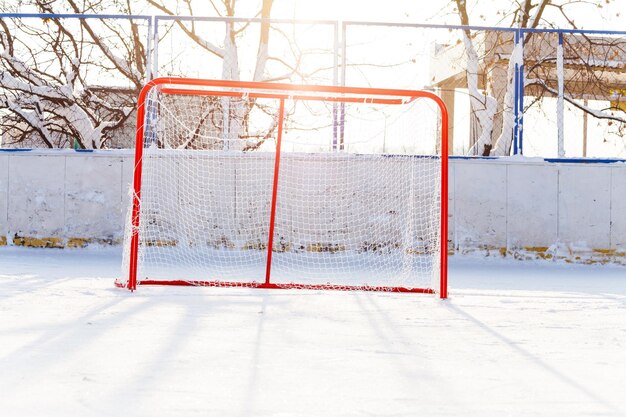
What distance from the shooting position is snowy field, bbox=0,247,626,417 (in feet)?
6.94

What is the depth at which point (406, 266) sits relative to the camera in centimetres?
673

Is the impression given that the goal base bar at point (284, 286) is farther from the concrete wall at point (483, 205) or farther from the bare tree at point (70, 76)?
the bare tree at point (70, 76)

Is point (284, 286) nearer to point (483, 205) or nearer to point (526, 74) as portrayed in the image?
point (483, 205)

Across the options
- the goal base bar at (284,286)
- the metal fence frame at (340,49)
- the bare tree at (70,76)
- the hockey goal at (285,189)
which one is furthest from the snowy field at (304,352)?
the bare tree at (70,76)

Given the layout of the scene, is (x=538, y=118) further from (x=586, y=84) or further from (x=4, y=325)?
(x=4, y=325)

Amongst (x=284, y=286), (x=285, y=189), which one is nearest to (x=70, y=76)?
(x=285, y=189)

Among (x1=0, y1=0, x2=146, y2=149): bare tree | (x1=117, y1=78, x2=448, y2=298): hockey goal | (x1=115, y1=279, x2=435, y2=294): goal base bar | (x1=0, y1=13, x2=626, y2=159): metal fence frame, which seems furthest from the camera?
(x1=0, y1=0, x2=146, y2=149): bare tree

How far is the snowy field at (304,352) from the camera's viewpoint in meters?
2.12

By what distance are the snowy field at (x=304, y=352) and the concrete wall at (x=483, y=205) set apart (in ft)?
7.32

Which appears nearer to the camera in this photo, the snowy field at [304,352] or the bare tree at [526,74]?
the snowy field at [304,352]

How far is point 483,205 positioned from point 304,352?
16.1ft

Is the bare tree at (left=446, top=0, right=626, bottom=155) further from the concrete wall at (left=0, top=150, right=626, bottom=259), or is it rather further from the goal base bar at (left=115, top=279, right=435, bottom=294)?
the goal base bar at (left=115, top=279, right=435, bottom=294)

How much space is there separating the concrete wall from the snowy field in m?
2.23

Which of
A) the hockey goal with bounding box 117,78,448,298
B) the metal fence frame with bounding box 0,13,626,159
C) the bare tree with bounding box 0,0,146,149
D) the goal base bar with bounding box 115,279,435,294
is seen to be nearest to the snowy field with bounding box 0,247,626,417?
the goal base bar with bounding box 115,279,435,294
